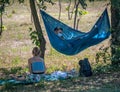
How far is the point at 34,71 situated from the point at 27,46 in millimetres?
5103

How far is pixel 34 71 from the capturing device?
707 centimetres

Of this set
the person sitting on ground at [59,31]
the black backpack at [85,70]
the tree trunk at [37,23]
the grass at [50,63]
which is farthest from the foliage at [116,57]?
the tree trunk at [37,23]

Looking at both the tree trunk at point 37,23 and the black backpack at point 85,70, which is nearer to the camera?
the black backpack at point 85,70

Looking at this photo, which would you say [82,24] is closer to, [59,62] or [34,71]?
[59,62]

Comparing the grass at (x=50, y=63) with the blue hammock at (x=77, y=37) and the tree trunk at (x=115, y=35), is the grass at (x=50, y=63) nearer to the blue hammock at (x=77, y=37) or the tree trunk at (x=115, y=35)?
the tree trunk at (x=115, y=35)

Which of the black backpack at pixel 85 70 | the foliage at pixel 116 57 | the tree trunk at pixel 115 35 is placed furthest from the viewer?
the tree trunk at pixel 115 35

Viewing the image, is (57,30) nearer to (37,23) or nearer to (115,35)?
(37,23)

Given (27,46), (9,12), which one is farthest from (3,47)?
(9,12)

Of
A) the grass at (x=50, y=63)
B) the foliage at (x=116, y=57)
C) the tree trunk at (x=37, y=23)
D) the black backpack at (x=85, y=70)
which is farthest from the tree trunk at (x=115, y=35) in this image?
the tree trunk at (x=37, y=23)

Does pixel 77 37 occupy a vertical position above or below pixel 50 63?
above

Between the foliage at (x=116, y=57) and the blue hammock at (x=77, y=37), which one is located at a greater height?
the blue hammock at (x=77, y=37)

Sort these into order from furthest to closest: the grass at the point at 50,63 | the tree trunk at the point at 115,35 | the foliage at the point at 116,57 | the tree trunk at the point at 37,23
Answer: the tree trunk at the point at 37,23 → the tree trunk at the point at 115,35 → the foliage at the point at 116,57 → the grass at the point at 50,63

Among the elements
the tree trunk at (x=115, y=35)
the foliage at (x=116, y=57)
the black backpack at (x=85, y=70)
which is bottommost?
the black backpack at (x=85, y=70)

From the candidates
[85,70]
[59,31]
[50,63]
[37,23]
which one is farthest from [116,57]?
[50,63]
